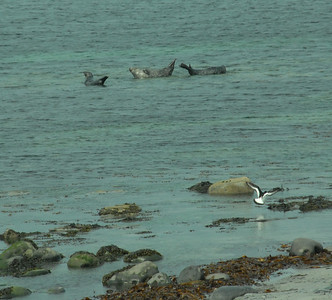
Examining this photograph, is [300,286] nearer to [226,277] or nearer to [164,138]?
[226,277]

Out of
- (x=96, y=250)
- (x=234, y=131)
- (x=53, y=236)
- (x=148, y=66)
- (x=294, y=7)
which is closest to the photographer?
(x=96, y=250)

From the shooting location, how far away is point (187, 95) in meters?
41.0

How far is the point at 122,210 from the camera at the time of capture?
19.9m

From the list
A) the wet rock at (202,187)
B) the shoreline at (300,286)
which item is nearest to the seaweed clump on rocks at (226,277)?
the shoreline at (300,286)

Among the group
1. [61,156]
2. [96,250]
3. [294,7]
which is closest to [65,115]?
[61,156]

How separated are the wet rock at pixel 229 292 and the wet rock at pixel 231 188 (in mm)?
8313

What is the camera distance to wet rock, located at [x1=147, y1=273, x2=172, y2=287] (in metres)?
14.3

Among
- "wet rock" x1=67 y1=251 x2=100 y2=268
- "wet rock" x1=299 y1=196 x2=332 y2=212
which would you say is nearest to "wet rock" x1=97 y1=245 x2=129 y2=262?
"wet rock" x1=67 y1=251 x2=100 y2=268

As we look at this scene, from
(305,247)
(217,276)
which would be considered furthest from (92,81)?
(217,276)

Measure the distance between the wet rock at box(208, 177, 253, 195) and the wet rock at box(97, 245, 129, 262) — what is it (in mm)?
5331

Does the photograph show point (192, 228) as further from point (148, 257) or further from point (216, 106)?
point (216, 106)

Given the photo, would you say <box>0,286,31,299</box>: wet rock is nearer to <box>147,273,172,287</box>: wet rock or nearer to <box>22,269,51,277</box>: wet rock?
<box>22,269,51,277</box>: wet rock

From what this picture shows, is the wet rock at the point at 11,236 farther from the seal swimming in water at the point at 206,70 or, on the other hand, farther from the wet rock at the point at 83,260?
the seal swimming in water at the point at 206,70

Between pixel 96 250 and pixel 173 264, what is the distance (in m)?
1.80
